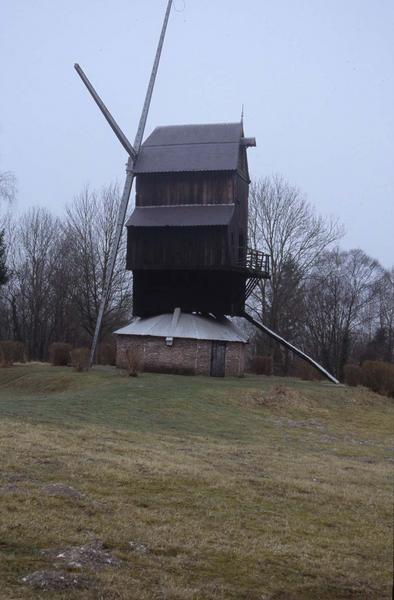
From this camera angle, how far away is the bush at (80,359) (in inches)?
1340

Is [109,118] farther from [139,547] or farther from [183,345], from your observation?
[139,547]

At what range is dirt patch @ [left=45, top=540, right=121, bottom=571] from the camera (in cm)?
728

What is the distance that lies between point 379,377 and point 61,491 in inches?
1005

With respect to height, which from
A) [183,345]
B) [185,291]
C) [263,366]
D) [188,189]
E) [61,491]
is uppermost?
[188,189]

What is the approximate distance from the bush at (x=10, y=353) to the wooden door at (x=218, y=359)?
11.6 m

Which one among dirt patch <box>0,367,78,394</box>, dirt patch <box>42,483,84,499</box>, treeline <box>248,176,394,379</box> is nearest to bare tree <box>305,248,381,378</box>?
treeline <box>248,176,394,379</box>

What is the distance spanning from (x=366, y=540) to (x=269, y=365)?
33.5m

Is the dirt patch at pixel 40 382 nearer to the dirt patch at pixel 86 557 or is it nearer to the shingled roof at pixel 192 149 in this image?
the shingled roof at pixel 192 149

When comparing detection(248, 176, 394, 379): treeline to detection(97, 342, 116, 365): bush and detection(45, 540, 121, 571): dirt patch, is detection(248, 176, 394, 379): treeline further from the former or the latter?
detection(45, 540, 121, 571): dirt patch

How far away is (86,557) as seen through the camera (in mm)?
7523

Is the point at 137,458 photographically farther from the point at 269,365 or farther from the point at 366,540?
the point at 269,365

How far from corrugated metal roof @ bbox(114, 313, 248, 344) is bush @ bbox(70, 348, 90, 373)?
1911 millimetres

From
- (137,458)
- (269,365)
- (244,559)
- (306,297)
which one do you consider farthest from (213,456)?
(306,297)

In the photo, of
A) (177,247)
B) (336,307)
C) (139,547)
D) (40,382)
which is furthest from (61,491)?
(336,307)
